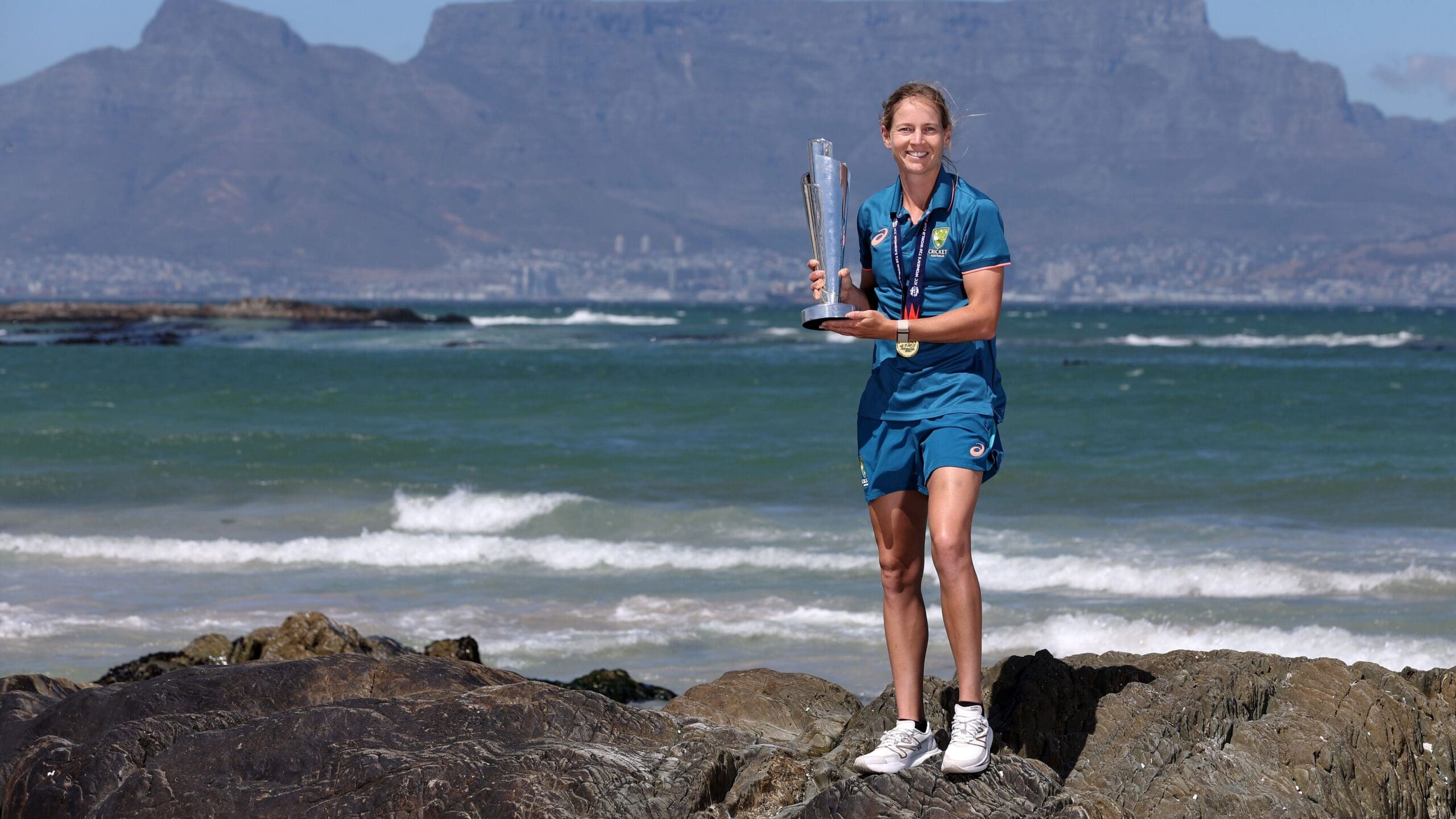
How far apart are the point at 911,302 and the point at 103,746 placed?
265cm

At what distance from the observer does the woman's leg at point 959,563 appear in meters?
4.16

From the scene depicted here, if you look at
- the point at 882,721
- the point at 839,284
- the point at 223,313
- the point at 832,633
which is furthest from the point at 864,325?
the point at 223,313

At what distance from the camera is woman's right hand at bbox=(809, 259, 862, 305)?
414 cm

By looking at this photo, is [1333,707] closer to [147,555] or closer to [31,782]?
[31,782]

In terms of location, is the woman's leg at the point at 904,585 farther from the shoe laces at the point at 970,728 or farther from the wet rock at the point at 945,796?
the wet rock at the point at 945,796

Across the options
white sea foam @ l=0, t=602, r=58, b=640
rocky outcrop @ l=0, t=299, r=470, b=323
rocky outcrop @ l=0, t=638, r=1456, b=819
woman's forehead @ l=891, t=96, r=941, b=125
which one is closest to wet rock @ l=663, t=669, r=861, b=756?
rocky outcrop @ l=0, t=638, r=1456, b=819

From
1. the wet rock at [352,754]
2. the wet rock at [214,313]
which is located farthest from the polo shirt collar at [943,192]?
the wet rock at [214,313]

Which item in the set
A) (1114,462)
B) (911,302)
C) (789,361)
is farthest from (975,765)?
(789,361)

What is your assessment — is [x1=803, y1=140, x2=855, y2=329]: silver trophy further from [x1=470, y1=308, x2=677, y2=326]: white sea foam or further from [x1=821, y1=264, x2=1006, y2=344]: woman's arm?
[x1=470, y1=308, x2=677, y2=326]: white sea foam

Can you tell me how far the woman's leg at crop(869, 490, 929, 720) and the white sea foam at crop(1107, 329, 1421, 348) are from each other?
222ft

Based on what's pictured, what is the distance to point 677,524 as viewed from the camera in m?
15.8

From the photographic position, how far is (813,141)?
4.14 m

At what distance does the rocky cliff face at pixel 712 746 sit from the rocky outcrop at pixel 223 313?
86.8 meters

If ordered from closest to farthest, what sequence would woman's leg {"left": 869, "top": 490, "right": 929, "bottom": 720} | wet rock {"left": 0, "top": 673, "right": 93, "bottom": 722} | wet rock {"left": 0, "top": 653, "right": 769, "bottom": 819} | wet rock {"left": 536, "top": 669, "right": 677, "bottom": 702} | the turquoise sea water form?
wet rock {"left": 0, "top": 653, "right": 769, "bottom": 819}, woman's leg {"left": 869, "top": 490, "right": 929, "bottom": 720}, wet rock {"left": 0, "top": 673, "right": 93, "bottom": 722}, wet rock {"left": 536, "top": 669, "right": 677, "bottom": 702}, the turquoise sea water
